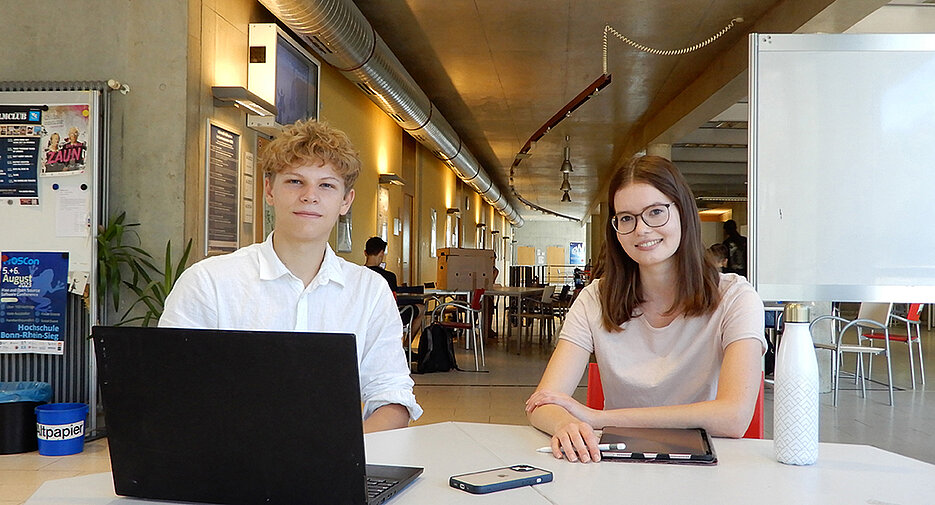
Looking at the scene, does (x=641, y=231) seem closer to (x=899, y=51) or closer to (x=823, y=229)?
(x=823, y=229)

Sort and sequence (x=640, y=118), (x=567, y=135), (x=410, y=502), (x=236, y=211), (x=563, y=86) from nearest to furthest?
(x=410, y=502) → (x=236, y=211) → (x=563, y=86) → (x=640, y=118) → (x=567, y=135)

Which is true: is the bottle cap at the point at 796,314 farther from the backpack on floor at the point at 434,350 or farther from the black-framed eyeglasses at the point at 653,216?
the backpack on floor at the point at 434,350

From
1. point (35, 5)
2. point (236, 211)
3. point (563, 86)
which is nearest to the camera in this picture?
point (35, 5)

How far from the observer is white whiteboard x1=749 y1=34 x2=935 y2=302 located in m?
3.19

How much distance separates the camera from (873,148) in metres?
3.23

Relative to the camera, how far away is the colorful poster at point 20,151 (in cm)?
450

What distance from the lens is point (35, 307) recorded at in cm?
448

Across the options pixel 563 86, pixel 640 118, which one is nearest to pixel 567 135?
pixel 640 118

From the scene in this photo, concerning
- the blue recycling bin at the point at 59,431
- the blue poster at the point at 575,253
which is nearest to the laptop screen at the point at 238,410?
the blue recycling bin at the point at 59,431

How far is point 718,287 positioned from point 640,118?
10497mm

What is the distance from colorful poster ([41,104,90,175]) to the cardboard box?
19.9 ft

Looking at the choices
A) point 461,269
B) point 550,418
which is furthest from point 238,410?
point 461,269

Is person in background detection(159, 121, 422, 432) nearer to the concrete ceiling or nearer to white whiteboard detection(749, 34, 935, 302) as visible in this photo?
white whiteboard detection(749, 34, 935, 302)

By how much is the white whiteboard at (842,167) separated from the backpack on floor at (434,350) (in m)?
4.89
